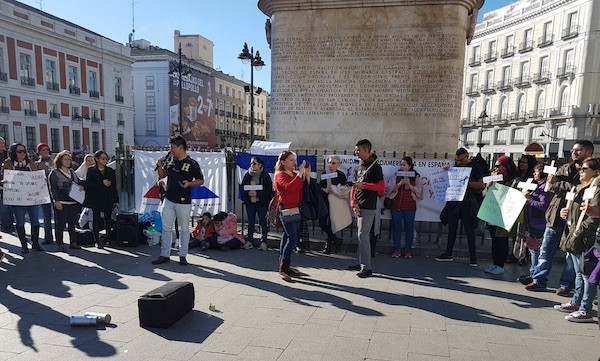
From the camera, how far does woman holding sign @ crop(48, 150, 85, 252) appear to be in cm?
718

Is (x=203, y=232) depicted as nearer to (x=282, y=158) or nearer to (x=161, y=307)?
(x=282, y=158)

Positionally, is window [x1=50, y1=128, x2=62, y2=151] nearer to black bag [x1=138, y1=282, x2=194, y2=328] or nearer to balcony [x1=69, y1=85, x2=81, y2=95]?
balcony [x1=69, y1=85, x2=81, y2=95]

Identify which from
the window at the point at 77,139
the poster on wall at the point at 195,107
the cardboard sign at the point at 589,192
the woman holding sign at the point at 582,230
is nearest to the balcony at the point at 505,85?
the poster on wall at the point at 195,107

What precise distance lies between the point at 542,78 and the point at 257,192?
54256 mm

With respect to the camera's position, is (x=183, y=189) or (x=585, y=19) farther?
(x=585, y=19)

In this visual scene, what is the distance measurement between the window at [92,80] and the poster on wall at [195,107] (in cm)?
844

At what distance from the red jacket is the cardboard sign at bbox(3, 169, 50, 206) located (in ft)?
15.3

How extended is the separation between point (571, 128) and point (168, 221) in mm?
53469

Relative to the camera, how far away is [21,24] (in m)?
34.2

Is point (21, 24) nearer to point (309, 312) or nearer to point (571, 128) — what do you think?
point (309, 312)

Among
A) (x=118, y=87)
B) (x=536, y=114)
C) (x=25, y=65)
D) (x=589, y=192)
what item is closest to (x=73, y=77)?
(x=25, y=65)

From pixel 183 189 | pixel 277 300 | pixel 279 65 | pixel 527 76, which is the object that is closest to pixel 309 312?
pixel 277 300

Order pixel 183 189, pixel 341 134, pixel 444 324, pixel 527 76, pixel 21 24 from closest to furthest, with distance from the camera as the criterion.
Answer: pixel 444 324
pixel 183 189
pixel 341 134
pixel 21 24
pixel 527 76

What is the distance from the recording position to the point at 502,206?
595cm
